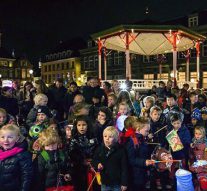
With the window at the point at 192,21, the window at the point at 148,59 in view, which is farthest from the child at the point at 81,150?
the window at the point at 148,59

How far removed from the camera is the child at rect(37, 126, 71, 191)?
477 cm

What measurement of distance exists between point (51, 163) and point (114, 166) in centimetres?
89

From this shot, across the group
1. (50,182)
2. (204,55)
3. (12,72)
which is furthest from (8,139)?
(12,72)

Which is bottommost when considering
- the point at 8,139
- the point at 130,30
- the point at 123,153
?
the point at 123,153

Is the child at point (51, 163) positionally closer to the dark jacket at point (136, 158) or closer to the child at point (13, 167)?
the child at point (13, 167)

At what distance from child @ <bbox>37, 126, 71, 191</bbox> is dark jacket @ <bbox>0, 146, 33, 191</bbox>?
1.99ft

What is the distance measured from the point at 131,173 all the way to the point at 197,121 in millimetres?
3899

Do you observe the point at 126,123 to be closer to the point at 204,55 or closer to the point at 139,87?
the point at 139,87

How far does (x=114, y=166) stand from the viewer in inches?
188

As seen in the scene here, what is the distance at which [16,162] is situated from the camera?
13.4 feet

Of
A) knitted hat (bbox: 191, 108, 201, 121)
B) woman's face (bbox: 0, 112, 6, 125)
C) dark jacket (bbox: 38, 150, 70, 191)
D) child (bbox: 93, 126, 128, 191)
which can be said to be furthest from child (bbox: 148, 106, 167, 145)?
woman's face (bbox: 0, 112, 6, 125)

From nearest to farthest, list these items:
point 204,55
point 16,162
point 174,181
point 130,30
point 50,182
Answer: point 16,162 < point 50,182 < point 174,181 < point 130,30 < point 204,55

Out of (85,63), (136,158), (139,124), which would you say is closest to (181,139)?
(139,124)

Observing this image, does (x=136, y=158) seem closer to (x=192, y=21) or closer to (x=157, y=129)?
(x=157, y=129)
